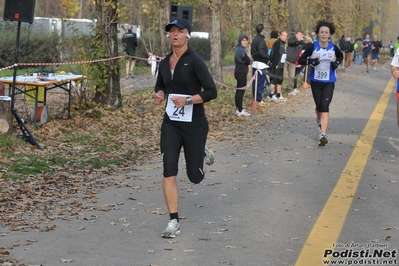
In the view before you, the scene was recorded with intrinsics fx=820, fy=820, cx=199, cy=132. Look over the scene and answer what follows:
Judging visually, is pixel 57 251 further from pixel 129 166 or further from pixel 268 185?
pixel 129 166

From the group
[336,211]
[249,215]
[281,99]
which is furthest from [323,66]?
[281,99]

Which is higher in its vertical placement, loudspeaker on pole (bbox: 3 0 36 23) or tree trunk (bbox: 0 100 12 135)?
loudspeaker on pole (bbox: 3 0 36 23)

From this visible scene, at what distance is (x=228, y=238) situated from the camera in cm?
723

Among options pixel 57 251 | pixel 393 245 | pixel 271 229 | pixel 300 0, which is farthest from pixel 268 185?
pixel 300 0

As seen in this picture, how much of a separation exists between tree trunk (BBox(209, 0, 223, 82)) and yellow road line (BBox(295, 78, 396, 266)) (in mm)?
12753

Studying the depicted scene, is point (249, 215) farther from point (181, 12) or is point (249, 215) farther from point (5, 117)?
point (181, 12)

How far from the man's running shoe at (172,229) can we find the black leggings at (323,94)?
6.77 metres

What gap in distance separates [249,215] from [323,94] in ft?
19.3

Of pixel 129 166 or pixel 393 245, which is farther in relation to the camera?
pixel 129 166

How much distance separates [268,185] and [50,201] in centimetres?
267

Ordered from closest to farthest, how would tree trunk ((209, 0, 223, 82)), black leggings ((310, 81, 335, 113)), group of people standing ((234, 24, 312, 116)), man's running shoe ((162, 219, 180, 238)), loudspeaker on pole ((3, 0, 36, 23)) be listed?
man's running shoe ((162, 219, 180, 238)), loudspeaker on pole ((3, 0, 36, 23)), black leggings ((310, 81, 335, 113)), group of people standing ((234, 24, 312, 116)), tree trunk ((209, 0, 223, 82))

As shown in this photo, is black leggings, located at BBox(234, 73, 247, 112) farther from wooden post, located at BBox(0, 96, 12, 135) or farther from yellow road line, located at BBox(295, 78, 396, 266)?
wooden post, located at BBox(0, 96, 12, 135)

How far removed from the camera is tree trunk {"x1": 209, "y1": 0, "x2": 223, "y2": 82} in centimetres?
2669

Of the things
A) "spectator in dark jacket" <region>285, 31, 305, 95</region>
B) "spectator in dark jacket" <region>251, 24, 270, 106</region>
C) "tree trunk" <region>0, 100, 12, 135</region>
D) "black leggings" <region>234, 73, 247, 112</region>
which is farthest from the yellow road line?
"spectator in dark jacket" <region>285, 31, 305, 95</region>
